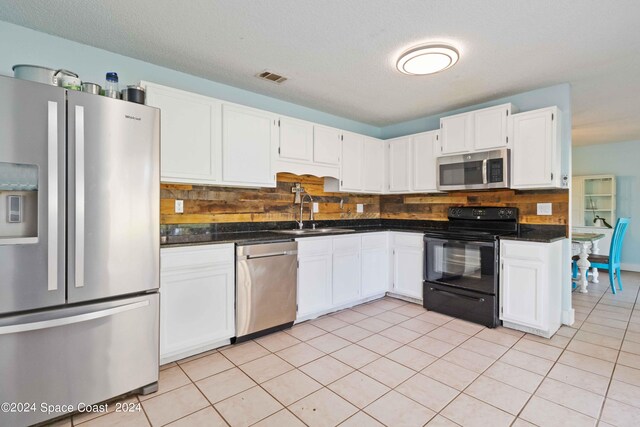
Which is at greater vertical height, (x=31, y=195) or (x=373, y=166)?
(x=373, y=166)

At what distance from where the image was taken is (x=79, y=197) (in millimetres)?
1716

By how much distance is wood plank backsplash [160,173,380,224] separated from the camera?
284 cm

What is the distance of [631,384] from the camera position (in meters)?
2.09

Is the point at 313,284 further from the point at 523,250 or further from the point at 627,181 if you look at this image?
the point at 627,181

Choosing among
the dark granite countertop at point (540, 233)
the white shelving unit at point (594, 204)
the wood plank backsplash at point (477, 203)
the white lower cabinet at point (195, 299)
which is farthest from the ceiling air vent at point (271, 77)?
the white shelving unit at point (594, 204)

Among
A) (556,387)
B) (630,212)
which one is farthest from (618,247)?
(556,387)

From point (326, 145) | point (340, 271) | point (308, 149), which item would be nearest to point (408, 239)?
point (340, 271)

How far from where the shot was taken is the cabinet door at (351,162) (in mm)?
3857

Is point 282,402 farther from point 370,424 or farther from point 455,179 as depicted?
point 455,179

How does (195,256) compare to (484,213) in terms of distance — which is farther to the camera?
(484,213)

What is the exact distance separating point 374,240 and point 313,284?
1.05 meters

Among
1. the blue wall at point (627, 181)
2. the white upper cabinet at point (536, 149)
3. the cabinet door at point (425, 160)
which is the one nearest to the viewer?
the white upper cabinet at point (536, 149)

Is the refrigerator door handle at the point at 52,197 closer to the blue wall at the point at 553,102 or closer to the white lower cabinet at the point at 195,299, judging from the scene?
the white lower cabinet at the point at 195,299

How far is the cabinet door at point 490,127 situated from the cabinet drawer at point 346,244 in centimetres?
164
